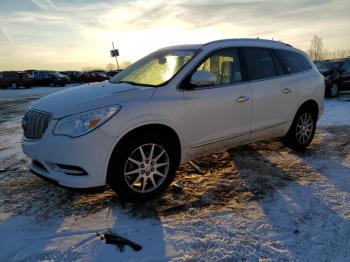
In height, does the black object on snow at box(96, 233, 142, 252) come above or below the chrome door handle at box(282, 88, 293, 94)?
below

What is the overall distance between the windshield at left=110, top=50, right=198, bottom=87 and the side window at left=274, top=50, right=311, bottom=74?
172cm

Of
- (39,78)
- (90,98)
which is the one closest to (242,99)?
(90,98)

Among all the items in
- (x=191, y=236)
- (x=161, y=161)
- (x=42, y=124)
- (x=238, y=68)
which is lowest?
(x=191, y=236)

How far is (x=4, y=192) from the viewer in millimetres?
4379

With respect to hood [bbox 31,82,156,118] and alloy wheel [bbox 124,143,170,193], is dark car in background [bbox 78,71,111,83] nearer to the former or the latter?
hood [bbox 31,82,156,118]

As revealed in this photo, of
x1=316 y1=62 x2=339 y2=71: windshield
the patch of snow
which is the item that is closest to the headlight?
the patch of snow

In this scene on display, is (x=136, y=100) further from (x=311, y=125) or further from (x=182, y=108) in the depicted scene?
(x=311, y=125)

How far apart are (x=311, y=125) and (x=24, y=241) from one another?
4697 mm

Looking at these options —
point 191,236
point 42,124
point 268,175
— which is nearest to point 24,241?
point 42,124

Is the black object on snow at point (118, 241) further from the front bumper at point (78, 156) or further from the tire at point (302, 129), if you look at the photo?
→ the tire at point (302, 129)

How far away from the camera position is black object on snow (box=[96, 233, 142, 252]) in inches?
119

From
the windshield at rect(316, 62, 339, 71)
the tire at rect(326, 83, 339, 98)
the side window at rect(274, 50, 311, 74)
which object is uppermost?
the side window at rect(274, 50, 311, 74)

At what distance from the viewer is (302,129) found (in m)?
5.71

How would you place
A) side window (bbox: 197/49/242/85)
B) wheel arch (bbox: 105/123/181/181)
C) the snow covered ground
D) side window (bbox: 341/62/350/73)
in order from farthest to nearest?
side window (bbox: 341/62/350/73)
side window (bbox: 197/49/242/85)
wheel arch (bbox: 105/123/181/181)
the snow covered ground
